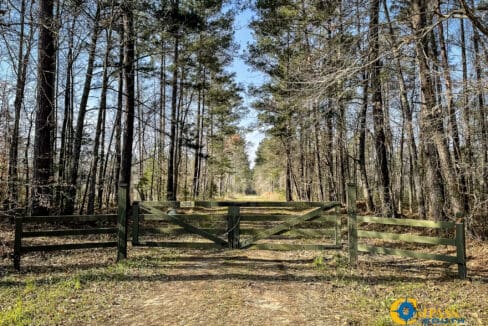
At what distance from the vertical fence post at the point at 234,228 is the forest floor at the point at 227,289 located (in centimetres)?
40

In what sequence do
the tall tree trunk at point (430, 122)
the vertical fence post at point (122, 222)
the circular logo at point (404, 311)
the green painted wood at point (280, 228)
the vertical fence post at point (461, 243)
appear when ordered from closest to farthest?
the circular logo at point (404, 311)
the vertical fence post at point (461, 243)
the vertical fence post at point (122, 222)
the green painted wood at point (280, 228)
the tall tree trunk at point (430, 122)

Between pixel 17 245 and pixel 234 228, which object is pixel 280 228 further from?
pixel 17 245

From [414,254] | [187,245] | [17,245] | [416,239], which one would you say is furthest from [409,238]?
[17,245]

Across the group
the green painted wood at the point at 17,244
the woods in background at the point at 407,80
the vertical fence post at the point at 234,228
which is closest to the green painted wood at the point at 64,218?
the green painted wood at the point at 17,244

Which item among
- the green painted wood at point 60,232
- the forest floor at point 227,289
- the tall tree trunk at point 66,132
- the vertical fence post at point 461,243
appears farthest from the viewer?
the tall tree trunk at point 66,132

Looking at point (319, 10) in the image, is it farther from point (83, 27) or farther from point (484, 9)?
point (83, 27)

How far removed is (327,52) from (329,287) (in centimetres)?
451

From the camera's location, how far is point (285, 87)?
14.6 m

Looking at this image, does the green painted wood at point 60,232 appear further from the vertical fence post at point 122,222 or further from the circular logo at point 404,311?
the circular logo at point 404,311

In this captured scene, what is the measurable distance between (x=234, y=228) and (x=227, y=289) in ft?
5.89

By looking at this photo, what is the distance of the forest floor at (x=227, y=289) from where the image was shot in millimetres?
3779

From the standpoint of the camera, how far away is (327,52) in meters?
6.27

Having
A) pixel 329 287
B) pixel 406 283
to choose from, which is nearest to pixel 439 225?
pixel 406 283

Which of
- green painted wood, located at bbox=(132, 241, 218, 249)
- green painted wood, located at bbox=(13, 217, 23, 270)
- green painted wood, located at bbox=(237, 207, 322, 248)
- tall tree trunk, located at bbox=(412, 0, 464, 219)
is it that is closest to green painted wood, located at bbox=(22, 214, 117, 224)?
green painted wood, located at bbox=(13, 217, 23, 270)
